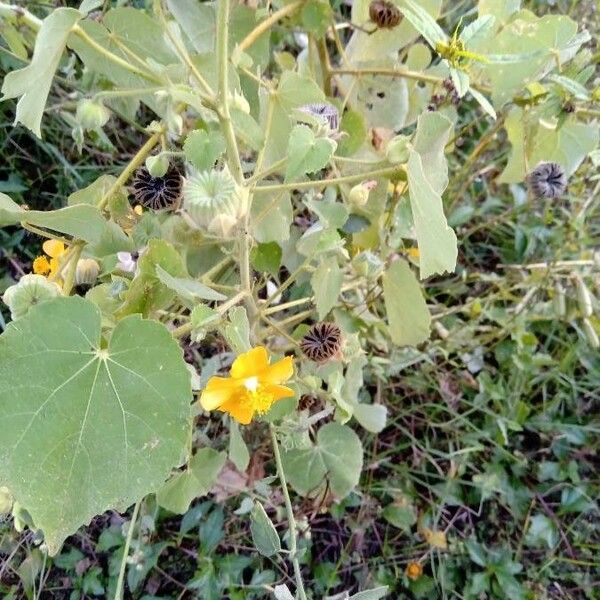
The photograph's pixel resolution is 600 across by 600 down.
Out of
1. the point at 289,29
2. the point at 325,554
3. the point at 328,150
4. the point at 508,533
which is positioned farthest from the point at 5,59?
the point at 508,533

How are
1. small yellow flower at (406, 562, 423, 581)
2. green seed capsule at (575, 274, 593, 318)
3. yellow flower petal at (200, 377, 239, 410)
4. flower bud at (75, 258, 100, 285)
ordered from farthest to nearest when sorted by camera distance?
small yellow flower at (406, 562, 423, 581), green seed capsule at (575, 274, 593, 318), flower bud at (75, 258, 100, 285), yellow flower petal at (200, 377, 239, 410)

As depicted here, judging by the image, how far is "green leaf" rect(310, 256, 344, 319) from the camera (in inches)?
32.8

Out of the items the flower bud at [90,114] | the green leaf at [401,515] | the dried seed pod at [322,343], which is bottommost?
the green leaf at [401,515]

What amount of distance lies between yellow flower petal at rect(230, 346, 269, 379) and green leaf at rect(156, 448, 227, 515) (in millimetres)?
312

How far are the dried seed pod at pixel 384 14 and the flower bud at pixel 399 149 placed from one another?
309mm

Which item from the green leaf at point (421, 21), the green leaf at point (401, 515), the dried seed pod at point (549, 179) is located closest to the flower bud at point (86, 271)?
the green leaf at point (421, 21)

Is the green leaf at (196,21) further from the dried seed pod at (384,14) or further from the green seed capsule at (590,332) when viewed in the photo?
the green seed capsule at (590,332)

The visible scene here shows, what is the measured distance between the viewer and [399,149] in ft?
2.32

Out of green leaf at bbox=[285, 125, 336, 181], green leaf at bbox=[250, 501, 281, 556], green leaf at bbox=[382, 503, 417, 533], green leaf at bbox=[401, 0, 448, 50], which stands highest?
green leaf at bbox=[401, 0, 448, 50]

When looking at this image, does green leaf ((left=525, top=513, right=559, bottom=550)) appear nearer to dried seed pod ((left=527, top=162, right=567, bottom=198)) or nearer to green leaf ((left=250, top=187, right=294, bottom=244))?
dried seed pod ((left=527, top=162, right=567, bottom=198))

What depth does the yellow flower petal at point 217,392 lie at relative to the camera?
69cm

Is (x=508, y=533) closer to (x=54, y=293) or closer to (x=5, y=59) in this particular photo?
(x=54, y=293)

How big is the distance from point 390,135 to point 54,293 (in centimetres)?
58

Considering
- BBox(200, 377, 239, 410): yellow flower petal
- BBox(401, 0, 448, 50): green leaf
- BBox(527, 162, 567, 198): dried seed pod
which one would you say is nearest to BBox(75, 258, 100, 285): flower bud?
BBox(200, 377, 239, 410): yellow flower petal
